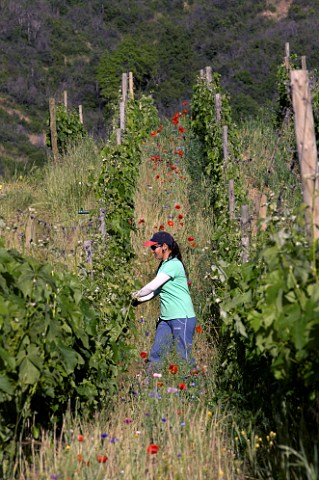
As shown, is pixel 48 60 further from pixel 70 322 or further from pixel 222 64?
pixel 70 322

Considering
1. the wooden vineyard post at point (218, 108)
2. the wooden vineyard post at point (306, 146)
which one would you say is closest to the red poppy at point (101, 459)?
the wooden vineyard post at point (306, 146)

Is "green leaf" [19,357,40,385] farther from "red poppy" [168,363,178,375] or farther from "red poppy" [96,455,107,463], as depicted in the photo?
"red poppy" [168,363,178,375]

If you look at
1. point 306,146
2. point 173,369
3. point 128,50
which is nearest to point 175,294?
point 173,369

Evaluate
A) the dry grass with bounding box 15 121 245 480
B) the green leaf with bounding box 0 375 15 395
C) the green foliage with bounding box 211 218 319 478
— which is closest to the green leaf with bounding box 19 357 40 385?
the green leaf with bounding box 0 375 15 395

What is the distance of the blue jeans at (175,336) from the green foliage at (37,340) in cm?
170

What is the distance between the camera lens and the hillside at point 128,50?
3300 cm

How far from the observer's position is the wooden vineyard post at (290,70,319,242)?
3.79 meters

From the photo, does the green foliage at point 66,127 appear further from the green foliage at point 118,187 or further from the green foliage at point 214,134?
the green foliage at point 118,187

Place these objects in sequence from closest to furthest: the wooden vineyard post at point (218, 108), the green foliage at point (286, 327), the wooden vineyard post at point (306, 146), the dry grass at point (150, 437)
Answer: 1. the green foliage at point (286, 327)
2. the wooden vineyard post at point (306, 146)
3. the dry grass at point (150, 437)
4. the wooden vineyard post at point (218, 108)

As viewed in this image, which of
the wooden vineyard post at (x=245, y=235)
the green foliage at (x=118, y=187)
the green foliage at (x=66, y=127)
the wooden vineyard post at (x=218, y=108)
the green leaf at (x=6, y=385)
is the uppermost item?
the green foliage at (x=66, y=127)

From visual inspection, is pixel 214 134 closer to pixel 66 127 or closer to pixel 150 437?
pixel 66 127

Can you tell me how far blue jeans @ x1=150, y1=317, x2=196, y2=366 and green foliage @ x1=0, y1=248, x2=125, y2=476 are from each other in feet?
5.57

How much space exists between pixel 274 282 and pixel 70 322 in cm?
136

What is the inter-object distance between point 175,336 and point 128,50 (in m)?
28.2
